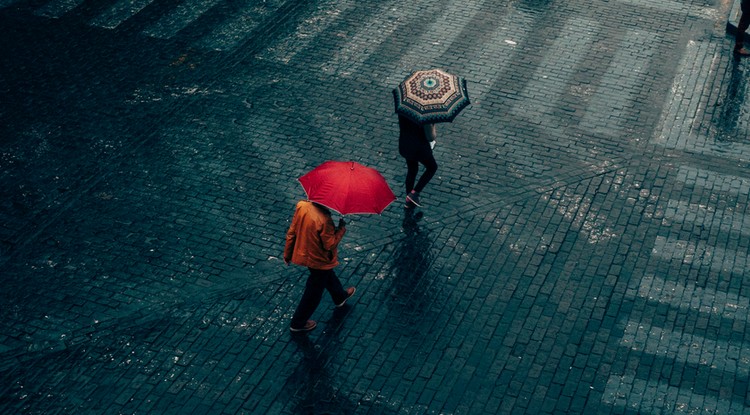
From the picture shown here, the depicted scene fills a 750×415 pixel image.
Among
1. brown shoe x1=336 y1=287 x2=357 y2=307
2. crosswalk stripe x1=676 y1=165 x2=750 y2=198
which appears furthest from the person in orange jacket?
crosswalk stripe x1=676 y1=165 x2=750 y2=198

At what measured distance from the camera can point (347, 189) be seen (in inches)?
357

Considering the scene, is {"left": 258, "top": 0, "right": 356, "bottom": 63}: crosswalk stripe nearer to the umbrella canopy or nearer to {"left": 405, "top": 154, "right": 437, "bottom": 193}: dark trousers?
{"left": 405, "top": 154, "right": 437, "bottom": 193}: dark trousers

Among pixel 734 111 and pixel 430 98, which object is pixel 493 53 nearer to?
pixel 734 111

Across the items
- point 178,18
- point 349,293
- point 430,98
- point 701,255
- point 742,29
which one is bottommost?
point 701,255

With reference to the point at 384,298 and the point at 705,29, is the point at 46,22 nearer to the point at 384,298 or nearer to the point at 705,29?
the point at 384,298

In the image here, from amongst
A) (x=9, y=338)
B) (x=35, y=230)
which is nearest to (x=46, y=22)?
(x=35, y=230)

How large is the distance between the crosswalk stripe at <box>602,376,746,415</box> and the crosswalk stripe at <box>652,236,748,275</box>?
2068 millimetres

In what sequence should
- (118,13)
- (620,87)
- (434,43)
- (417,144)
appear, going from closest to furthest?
(417,144), (620,87), (434,43), (118,13)

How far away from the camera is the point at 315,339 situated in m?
9.90

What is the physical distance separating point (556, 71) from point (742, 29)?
3187 mm

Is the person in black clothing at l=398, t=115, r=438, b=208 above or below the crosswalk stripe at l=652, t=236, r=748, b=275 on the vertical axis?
above

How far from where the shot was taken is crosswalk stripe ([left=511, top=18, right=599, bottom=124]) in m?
13.6

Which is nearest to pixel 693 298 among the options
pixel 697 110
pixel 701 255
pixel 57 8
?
pixel 701 255

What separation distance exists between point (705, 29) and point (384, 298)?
28.2 feet
